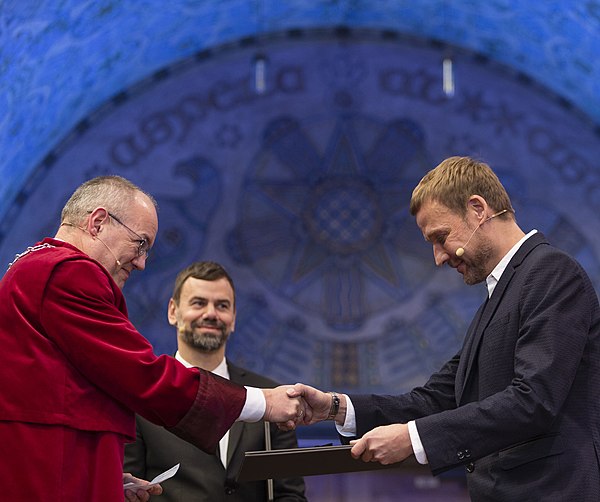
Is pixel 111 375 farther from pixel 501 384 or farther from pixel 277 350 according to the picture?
pixel 277 350

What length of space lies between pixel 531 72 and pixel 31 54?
3.52 meters

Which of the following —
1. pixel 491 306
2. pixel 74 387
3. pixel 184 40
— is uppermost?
pixel 184 40

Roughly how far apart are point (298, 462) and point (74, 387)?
69 cm

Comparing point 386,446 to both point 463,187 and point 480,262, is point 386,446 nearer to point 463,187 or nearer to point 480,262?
point 480,262

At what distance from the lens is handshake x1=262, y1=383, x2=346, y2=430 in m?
3.28

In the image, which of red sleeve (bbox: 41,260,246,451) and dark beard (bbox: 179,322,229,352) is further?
dark beard (bbox: 179,322,229,352)

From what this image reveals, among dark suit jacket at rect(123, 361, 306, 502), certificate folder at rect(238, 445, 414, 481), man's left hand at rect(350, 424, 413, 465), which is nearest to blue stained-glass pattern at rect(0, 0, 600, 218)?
dark suit jacket at rect(123, 361, 306, 502)

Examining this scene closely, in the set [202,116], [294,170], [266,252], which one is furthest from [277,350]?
[202,116]

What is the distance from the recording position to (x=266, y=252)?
7219mm

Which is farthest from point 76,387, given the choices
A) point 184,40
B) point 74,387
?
point 184,40

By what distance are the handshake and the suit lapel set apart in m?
0.47

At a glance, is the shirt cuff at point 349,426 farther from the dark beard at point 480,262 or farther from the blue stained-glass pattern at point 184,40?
the blue stained-glass pattern at point 184,40

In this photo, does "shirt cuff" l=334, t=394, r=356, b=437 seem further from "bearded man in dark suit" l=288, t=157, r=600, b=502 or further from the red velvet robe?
the red velvet robe

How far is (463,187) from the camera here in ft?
10.6
